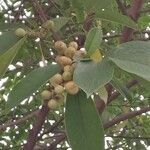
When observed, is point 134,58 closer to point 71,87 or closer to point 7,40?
point 71,87

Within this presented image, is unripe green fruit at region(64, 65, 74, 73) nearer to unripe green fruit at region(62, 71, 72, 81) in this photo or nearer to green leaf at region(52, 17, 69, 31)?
unripe green fruit at region(62, 71, 72, 81)

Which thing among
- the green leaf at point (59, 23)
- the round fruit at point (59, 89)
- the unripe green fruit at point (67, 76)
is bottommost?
the round fruit at point (59, 89)

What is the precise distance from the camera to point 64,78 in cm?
91

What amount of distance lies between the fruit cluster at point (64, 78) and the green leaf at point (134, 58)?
93mm

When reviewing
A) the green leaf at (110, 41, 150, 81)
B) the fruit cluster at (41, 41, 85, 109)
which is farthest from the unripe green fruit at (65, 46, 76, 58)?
the green leaf at (110, 41, 150, 81)

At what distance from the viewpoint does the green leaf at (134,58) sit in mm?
808

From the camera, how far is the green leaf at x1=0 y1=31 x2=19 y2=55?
3.48 feet

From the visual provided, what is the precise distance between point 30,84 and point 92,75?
0.17m

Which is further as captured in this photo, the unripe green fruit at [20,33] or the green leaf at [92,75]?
the unripe green fruit at [20,33]

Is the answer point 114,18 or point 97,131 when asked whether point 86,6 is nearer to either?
point 114,18

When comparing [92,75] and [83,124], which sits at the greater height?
[92,75]

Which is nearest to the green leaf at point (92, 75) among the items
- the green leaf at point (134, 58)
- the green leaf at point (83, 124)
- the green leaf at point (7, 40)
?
the green leaf at point (134, 58)

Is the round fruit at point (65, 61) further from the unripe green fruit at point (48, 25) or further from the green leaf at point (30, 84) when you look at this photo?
the unripe green fruit at point (48, 25)

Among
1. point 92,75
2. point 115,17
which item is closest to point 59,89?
point 92,75
